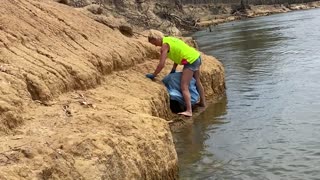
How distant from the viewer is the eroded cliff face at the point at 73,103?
14.5 ft

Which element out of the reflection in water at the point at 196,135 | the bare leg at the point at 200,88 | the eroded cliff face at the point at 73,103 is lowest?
the reflection in water at the point at 196,135

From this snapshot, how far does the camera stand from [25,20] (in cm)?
773

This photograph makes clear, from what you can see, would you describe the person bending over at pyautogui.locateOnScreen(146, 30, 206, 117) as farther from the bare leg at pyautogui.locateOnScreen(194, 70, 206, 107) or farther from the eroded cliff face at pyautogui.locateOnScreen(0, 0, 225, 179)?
the eroded cliff face at pyautogui.locateOnScreen(0, 0, 225, 179)

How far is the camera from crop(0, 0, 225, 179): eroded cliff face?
14.5 ft

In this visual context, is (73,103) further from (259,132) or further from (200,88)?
(200,88)

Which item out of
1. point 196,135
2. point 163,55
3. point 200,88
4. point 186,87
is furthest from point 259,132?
point 163,55

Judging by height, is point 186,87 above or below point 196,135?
above

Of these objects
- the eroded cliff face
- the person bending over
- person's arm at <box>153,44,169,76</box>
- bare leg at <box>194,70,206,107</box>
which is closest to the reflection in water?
bare leg at <box>194,70,206,107</box>

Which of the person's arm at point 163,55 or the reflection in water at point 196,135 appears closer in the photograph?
the reflection in water at point 196,135

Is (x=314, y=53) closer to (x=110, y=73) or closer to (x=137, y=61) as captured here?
(x=137, y=61)

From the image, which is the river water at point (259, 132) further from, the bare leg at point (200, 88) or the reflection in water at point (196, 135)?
the bare leg at point (200, 88)

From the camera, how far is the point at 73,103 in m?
6.03

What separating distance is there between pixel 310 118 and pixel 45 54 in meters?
4.71

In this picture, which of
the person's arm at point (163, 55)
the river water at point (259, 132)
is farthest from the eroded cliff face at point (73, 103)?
the river water at point (259, 132)
